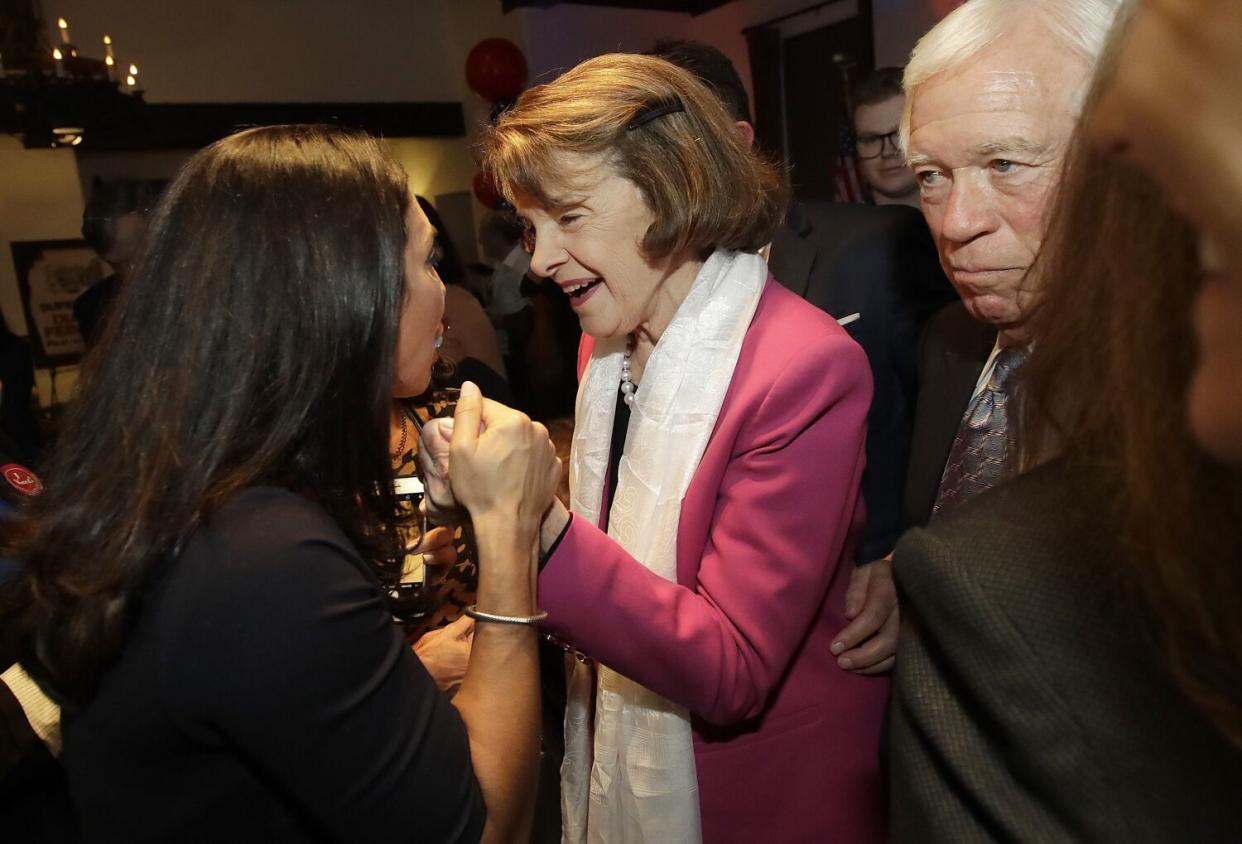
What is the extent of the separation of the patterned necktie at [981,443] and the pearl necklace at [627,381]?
59 centimetres

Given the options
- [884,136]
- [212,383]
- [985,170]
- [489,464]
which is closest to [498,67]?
[884,136]

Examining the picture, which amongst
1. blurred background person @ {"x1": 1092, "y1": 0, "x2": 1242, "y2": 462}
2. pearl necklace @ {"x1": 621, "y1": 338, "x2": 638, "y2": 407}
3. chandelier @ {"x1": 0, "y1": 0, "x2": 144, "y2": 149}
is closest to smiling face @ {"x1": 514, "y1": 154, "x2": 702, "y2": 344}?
pearl necklace @ {"x1": 621, "y1": 338, "x2": 638, "y2": 407}

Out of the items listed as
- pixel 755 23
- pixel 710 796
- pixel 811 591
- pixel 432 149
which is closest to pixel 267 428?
pixel 811 591

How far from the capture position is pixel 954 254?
1313 millimetres

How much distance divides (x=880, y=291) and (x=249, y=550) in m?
1.68

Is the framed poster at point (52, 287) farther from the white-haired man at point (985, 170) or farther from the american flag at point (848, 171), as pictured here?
the white-haired man at point (985, 170)

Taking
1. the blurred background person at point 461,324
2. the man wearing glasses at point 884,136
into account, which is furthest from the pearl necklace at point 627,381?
the man wearing glasses at point 884,136

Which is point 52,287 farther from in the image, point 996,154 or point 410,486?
point 996,154

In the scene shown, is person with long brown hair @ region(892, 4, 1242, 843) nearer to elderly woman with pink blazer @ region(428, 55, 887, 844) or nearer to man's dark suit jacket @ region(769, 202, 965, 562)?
elderly woman with pink blazer @ region(428, 55, 887, 844)

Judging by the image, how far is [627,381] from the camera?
1715 millimetres

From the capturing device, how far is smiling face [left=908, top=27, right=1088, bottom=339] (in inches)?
46.7

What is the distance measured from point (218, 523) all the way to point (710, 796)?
0.92 metres

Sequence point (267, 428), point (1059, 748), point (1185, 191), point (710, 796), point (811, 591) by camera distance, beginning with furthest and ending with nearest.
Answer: point (710, 796) < point (811, 591) < point (267, 428) < point (1059, 748) < point (1185, 191)

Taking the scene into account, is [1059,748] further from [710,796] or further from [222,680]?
[710,796]
